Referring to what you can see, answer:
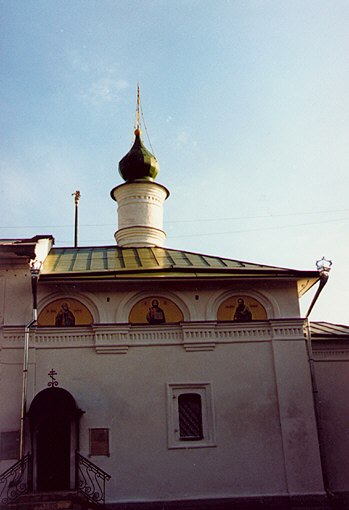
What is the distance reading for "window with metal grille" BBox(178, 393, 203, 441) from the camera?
1009cm

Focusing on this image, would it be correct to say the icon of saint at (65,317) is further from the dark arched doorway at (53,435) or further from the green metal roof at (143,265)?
the dark arched doorway at (53,435)

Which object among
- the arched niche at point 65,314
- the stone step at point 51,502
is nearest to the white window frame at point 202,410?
the stone step at point 51,502

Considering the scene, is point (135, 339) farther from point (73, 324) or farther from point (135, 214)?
point (135, 214)

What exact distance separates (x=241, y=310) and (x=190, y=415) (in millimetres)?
2180

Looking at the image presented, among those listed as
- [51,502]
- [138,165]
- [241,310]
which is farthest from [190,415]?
[138,165]

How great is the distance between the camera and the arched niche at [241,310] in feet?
35.1

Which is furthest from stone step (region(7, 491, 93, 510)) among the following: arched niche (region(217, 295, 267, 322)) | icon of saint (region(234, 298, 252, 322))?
icon of saint (region(234, 298, 252, 322))

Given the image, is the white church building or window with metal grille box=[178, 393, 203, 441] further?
window with metal grille box=[178, 393, 203, 441]

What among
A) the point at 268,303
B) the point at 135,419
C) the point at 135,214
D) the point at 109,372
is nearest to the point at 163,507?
the point at 135,419

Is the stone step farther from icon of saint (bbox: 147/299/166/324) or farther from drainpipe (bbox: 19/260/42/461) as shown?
icon of saint (bbox: 147/299/166/324)

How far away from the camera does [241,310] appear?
10773 mm

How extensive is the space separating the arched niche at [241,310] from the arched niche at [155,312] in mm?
831

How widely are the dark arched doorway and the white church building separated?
0.02 m

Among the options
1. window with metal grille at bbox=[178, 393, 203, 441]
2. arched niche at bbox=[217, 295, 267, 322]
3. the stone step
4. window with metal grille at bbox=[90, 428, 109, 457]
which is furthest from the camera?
arched niche at bbox=[217, 295, 267, 322]
